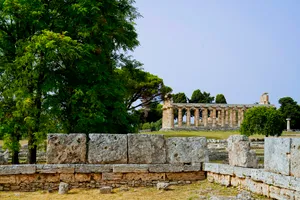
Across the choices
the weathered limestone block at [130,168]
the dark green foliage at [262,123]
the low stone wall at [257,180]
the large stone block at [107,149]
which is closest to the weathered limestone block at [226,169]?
the low stone wall at [257,180]

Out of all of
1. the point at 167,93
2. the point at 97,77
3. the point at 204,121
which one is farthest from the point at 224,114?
the point at 97,77

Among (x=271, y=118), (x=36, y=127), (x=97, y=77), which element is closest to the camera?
(x=36, y=127)

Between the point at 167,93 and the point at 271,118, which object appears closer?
the point at 271,118

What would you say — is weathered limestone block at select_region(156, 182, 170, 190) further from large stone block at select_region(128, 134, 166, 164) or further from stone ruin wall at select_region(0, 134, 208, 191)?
large stone block at select_region(128, 134, 166, 164)

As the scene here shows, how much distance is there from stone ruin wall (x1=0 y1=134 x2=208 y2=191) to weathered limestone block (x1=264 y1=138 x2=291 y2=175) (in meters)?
3.08

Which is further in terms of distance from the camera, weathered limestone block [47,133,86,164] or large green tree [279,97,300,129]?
large green tree [279,97,300,129]

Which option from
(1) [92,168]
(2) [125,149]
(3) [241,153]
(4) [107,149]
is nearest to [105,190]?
(1) [92,168]

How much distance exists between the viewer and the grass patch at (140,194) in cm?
991

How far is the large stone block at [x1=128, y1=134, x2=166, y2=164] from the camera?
11906mm

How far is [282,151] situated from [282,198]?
1.08m

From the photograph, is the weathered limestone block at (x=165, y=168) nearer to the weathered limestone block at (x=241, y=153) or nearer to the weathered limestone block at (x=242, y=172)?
the weathered limestone block at (x=241, y=153)

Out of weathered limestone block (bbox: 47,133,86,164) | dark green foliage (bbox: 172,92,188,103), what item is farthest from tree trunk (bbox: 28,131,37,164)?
dark green foliage (bbox: 172,92,188,103)

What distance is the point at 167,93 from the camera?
44656 millimetres

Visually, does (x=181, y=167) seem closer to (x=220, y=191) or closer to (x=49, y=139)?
(x=220, y=191)
